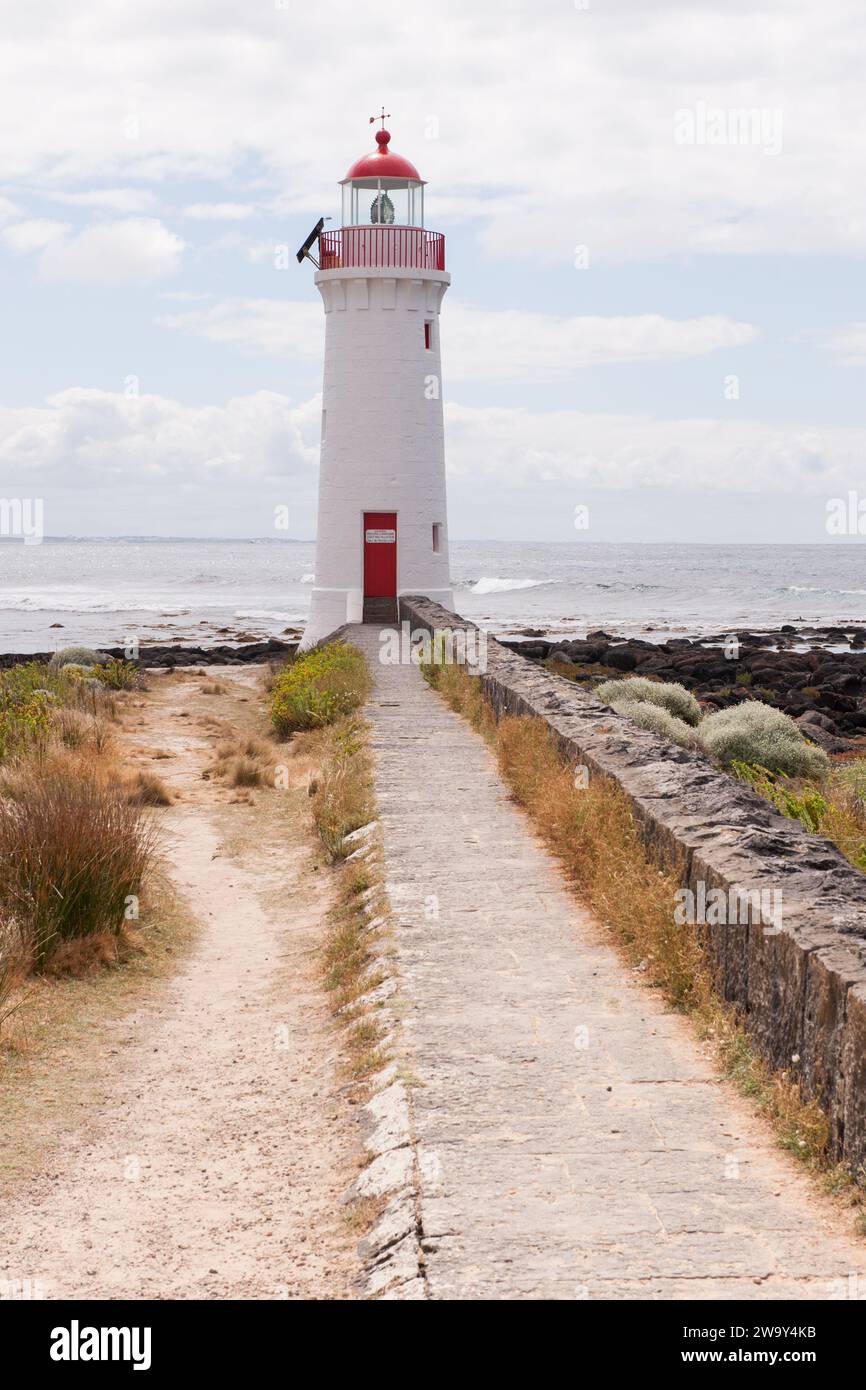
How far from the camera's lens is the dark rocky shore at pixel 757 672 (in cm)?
2072

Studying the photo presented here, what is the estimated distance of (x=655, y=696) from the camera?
16375 millimetres

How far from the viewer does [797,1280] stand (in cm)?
352

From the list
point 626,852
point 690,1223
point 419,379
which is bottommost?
point 690,1223

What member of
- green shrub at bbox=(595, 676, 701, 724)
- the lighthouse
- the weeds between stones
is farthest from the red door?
the weeds between stones

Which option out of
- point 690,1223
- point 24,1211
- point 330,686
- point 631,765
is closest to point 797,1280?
point 690,1223

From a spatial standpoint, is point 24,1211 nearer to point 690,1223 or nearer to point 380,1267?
point 380,1267

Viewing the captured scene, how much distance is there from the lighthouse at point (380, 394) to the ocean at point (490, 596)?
763 inches

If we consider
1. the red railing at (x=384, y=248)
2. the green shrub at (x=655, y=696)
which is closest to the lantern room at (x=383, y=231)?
the red railing at (x=384, y=248)

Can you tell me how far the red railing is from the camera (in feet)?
78.0

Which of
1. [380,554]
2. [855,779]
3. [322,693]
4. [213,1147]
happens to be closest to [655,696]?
[322,693]

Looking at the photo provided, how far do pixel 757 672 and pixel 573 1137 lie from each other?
82.0ft

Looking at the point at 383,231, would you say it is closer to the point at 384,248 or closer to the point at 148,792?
the point at 384,248

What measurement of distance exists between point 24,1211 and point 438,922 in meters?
2.79

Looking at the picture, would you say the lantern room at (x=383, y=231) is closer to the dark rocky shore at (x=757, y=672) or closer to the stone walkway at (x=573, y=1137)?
the dark rocky shore at (x=757, y=672)
